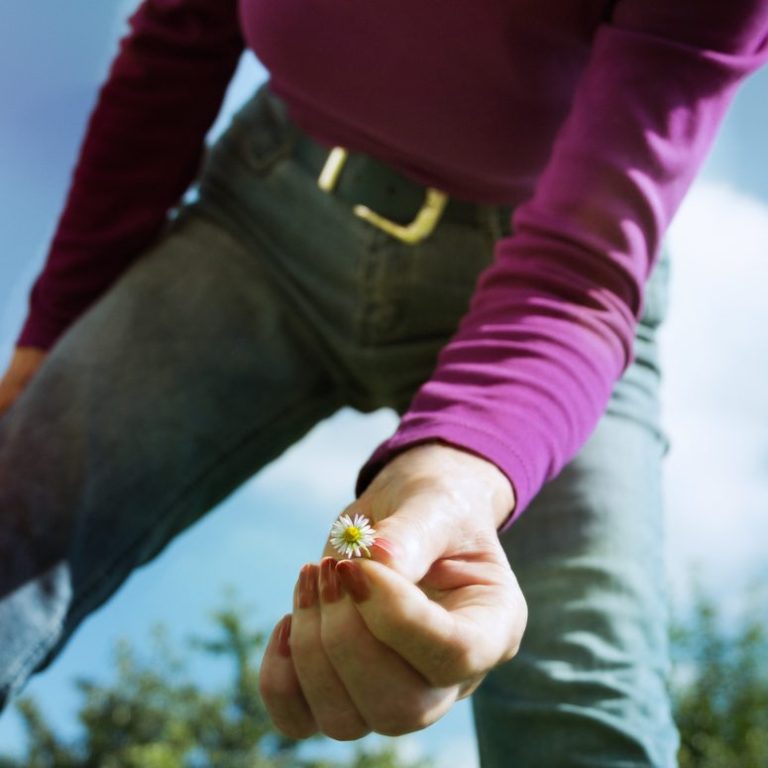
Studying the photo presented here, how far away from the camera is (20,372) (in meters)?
1.71

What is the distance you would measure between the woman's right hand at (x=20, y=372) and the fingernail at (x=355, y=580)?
115 cm

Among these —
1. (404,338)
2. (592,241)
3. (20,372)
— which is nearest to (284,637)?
(592,241)

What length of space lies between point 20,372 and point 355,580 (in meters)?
1.19

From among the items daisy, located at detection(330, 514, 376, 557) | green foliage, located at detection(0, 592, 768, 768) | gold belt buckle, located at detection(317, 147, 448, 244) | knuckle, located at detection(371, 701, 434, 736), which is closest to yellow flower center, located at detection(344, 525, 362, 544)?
daisy, located at detection(330, 514, 376, 557)

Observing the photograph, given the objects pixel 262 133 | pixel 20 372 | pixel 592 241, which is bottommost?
pixel 20 372

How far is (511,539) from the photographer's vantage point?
1.28 meters

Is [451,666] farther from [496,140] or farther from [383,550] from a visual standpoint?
[496,140]

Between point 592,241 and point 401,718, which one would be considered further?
point 592,241

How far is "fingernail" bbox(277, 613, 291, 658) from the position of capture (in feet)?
2.48

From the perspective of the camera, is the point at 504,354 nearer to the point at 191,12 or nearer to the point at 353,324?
the point at 353,324

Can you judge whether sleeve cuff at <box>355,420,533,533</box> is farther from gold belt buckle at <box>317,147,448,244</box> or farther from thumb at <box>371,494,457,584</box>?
gold belt buckle at <box>317,147,448,244</box>

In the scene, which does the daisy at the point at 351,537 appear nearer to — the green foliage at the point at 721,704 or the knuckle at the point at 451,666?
the knuckle at the point at 451,666

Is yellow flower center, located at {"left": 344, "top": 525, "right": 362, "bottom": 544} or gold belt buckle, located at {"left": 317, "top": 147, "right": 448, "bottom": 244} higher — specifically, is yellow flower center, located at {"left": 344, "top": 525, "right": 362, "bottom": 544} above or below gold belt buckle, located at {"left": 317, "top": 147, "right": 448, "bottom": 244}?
above

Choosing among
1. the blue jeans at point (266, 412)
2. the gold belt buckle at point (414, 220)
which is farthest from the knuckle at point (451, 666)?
the gold belt buckle at point (414, 220)
